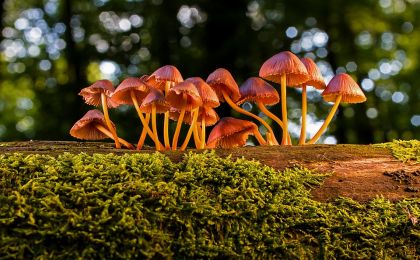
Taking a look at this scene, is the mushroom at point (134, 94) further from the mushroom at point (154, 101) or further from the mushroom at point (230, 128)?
the mushroom at point (230, 128)

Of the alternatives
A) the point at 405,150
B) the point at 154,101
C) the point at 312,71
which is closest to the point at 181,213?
the point at 154,101

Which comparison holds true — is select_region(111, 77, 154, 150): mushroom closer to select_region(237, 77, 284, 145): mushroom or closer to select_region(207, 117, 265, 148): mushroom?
select_region(207, 117, 265, 148): mushroom

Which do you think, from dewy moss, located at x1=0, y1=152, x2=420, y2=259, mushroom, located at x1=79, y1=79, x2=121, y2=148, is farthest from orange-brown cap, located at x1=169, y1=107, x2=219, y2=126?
dewy moss, located at x1=0, y1=152, x2=420, y2=259

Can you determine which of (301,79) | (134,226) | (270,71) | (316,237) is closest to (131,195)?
(134,226)

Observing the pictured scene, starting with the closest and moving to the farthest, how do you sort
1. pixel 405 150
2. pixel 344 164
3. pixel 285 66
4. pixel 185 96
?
pixel 344 164 → pixel 405 150 → pixel 185 96 → pixel 285 66

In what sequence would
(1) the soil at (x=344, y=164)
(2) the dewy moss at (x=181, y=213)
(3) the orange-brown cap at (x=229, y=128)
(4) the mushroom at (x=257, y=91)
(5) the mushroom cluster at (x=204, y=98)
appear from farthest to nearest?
1. (4) the mushroom at (x=257, y=91)
2. (3) the orange-brown cap at (x=229, y=128)
3. (5) the mushroom cluster at (x=204, y=98)
4. (1) the soil at (x=344, y=164)
5. (2) the dewy moss at (x=181, y=213)

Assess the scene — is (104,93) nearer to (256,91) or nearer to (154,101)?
(154,101)

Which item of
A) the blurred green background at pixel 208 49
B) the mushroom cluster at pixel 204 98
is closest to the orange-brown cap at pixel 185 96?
the mushroom cluster at pixel 204 98
